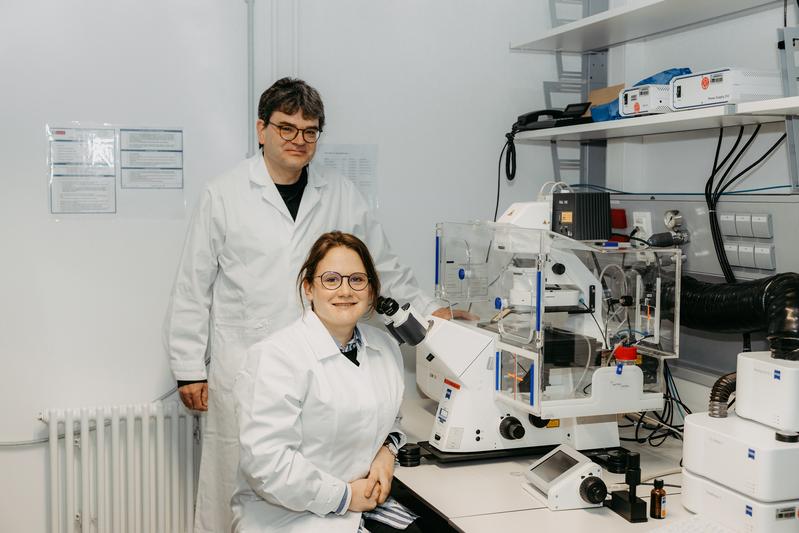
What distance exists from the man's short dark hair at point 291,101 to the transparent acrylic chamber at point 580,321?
68cm

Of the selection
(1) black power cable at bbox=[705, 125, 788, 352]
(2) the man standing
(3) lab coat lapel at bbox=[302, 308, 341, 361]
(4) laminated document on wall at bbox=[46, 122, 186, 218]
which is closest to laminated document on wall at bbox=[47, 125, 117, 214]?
(4) laminated document on wall at bbox=[46, 122, 186, 218]

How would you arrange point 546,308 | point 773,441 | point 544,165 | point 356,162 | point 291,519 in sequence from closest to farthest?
point 773,441, point 291,519, point 546,308, point 356,162, point 544,165

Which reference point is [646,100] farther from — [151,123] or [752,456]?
[151,123]

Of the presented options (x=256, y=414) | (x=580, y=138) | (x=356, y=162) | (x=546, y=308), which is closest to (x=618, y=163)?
(x=580, y=138)

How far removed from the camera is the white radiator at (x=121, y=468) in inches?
108

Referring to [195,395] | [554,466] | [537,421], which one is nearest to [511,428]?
[537,421]

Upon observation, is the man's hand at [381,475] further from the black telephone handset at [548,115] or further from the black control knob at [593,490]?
the black telephone handset at [548,115]

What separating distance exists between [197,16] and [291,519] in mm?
1753

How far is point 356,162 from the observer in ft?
9.97

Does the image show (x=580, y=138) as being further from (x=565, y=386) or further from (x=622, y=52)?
(x=565, y=386)

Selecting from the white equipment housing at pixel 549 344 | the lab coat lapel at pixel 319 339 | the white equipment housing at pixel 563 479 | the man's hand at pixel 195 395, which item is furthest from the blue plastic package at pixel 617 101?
the man's hand at pixel 195 395

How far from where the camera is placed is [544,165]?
130 inches

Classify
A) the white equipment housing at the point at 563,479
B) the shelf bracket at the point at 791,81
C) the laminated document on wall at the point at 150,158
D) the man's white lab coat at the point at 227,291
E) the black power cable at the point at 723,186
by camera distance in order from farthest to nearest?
1. the laminated document on wall at the point at 150,158
2. the man's white lab coat at the point at 227,291
3. the black power cable at the point at 723,186
4. the shelf bracket at the point at 791,81
5. the white equipment housing at the point at 563,479

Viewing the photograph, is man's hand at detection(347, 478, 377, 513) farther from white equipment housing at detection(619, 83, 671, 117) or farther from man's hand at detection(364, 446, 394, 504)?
white equipment housing at detection(619, 83, 671, 117)
